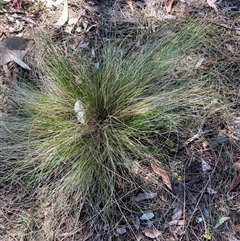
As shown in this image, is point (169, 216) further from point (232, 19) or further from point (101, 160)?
point (232, 19)

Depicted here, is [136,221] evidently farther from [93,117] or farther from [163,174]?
[93,117]

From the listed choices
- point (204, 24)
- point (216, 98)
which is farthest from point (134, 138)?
point (204, 24)

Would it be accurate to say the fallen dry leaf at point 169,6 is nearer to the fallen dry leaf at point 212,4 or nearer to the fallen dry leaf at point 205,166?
the fallen dry leaf at point 212,4

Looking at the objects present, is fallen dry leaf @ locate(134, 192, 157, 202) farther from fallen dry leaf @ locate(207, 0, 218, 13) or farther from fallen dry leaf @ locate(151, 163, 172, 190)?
fallen dry leaf @ locate(207, 0, 218, 13)

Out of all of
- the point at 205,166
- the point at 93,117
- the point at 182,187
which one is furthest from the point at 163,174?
the point at 93,117

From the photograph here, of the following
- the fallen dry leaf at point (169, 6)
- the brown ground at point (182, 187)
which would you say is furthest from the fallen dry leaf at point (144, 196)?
the fallen dry leaf at point (169, 6)

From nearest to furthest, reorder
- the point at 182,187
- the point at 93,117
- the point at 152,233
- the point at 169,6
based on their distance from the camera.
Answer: the point at 152,233
the point at 182,187
the point at 93,117
the point at 169,6

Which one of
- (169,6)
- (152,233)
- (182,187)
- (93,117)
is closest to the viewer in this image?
(152,233)
